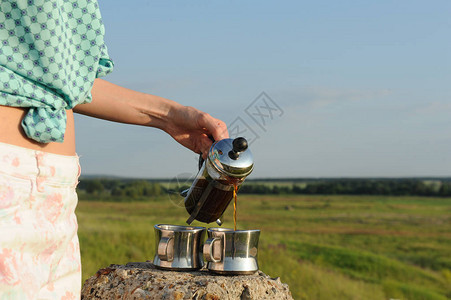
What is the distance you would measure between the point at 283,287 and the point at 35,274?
3.29 ft

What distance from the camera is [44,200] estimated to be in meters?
0.96

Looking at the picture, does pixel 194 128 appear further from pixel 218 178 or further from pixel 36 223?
pixel 36 223

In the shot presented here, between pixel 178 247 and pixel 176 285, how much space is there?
16 cm

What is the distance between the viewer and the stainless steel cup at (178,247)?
1.67 m

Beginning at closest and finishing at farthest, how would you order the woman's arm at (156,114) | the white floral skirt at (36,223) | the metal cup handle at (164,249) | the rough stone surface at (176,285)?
1. the white floral skirt at (36,223)
2. the woman's arm at (156,114)
3. the rough stone surface at (176,285)
4. the metal cup handle at (164,249)

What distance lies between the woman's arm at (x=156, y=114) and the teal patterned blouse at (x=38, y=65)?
1.15 ft

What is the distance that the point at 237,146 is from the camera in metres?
1.57

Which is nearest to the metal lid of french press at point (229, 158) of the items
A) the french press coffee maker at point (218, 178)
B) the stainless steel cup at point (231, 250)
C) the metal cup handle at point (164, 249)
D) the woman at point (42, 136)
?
the french press coffee maker at point (218, 178)

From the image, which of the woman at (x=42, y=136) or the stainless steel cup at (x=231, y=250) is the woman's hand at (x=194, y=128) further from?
the woman at (x=42, y=136)

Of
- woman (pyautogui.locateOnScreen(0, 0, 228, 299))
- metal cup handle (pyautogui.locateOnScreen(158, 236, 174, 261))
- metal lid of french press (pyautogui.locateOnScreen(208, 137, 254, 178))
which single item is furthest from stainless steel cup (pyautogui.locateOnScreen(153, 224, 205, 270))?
woman (pyautogui.locateOnScreen(0, 0, 228, 299))

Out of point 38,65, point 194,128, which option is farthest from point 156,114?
point 38,65

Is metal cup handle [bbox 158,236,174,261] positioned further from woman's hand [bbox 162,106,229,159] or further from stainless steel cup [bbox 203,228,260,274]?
woman's hand [bbox 162,106,229,159]

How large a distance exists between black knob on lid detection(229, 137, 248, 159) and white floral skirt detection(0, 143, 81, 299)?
61 centimetres

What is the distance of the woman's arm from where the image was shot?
1.40 meters
